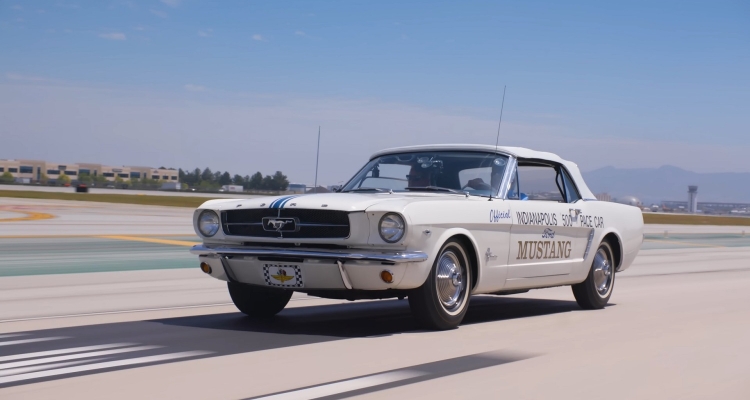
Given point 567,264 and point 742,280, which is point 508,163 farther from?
point 742,280

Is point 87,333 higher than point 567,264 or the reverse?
the reverse

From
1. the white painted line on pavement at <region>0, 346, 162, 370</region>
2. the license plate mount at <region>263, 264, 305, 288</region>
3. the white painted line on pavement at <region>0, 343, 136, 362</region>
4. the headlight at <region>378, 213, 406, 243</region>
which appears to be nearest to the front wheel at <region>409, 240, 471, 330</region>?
the headlight at <region>378, 213, 406, 243</region>

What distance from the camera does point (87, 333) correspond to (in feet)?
23.4

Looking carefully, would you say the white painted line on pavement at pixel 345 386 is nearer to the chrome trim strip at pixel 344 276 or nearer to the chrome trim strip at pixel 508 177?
the chrome trim strip at pixel 344 276

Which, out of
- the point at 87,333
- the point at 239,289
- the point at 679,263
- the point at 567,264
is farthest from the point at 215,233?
the point at 679,263

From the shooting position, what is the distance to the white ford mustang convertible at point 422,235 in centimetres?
708

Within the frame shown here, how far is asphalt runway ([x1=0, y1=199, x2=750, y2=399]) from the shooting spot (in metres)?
5.28

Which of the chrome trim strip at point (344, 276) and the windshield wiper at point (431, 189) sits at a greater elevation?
the windshield wiper at point (431, 189)

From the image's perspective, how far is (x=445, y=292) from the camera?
24.7 ft

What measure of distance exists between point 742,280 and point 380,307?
24.7 ft

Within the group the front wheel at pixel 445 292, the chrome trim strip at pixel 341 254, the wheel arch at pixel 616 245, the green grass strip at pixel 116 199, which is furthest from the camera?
the green grass strip at pixel 116 199

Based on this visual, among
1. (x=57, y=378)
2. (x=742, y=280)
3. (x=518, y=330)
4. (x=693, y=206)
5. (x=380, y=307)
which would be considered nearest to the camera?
(x=57, y=378)

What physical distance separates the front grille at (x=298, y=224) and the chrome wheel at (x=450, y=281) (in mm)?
851

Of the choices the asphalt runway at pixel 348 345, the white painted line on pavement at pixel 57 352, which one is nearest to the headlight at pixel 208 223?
the asphalt runway at pixel 348 345
